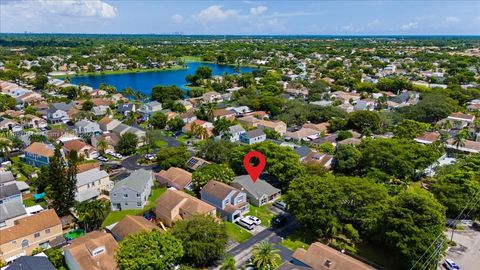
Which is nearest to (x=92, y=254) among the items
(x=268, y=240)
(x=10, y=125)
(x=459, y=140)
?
(x=268, y=240)

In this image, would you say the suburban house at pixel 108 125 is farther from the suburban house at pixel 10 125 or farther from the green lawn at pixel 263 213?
the green lawn at pixel 263 213

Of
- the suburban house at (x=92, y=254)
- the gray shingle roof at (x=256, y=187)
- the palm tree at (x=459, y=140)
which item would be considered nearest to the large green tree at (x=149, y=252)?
the suburban house at (x=92, y=254)

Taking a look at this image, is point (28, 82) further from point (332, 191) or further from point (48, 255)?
point (332, 191)

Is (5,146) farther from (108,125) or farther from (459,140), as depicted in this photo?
(459,140)

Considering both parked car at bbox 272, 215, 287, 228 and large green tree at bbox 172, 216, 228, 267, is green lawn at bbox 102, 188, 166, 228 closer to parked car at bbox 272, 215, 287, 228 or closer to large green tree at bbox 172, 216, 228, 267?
large green tree at bbox 172, 216, 228, 267

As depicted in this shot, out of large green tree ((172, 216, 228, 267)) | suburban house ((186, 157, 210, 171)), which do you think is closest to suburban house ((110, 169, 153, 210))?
suburban house ((186, 157, 210, 171))

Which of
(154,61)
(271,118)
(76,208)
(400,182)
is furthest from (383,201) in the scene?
(154,61)
